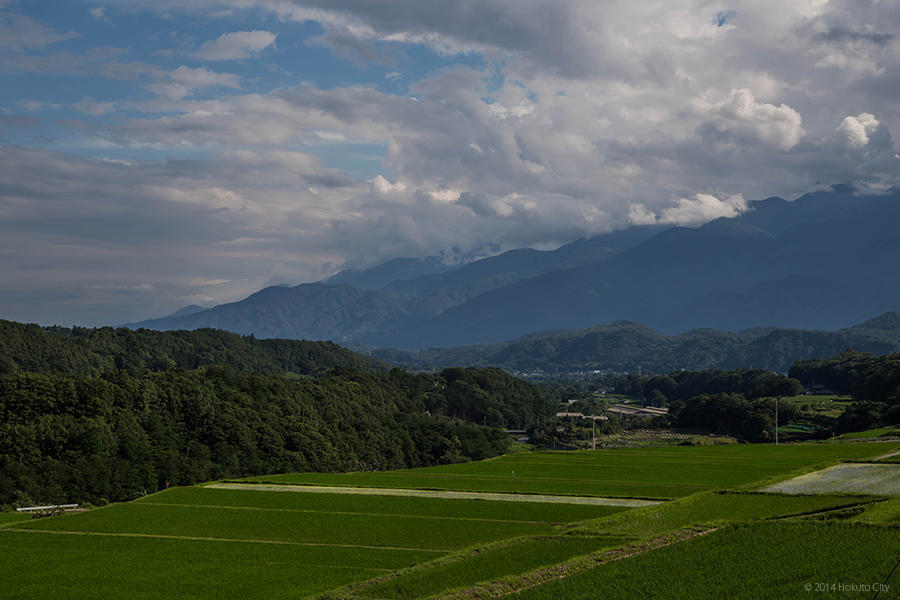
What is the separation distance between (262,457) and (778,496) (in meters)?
65.4

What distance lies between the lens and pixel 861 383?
126 m

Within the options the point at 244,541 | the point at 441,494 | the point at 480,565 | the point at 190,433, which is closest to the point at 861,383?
the point at 190,433

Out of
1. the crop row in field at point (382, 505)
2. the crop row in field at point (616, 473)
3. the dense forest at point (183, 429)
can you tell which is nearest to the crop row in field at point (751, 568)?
the crop row in field at point (382, 505)

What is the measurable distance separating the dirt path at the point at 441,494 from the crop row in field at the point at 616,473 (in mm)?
1346

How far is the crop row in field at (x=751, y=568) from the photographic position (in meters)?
18.6

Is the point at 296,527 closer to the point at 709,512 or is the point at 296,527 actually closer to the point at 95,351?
the point at 709,512

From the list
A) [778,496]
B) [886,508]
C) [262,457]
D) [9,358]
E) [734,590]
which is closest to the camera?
[734,590]

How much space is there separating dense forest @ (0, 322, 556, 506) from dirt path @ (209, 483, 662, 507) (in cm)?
2708

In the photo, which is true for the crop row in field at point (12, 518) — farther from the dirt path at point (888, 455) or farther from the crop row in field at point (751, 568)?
the dirt path at point (888, 455)

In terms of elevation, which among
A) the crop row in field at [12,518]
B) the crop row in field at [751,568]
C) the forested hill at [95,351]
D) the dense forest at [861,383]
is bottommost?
the dense forest at [861,383]

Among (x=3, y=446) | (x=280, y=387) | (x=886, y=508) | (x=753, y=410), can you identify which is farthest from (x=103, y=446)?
(x=753, y=410)

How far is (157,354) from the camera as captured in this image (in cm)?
17612

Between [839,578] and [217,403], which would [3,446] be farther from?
[839,578]

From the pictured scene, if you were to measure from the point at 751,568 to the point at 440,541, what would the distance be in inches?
506
